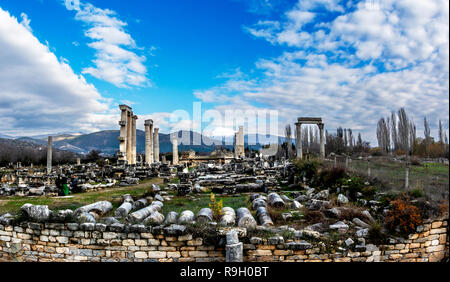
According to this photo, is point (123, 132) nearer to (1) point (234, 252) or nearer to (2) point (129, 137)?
(2) point (129, 137)

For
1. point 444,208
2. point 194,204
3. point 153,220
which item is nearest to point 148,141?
point 194,204

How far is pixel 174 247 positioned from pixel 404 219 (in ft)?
19.6

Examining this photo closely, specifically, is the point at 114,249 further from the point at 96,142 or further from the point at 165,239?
the point at 96,142

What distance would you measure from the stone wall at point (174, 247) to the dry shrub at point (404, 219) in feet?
0.60

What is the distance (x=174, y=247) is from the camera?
5.76 metres

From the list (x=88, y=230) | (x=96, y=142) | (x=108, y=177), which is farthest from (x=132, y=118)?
(x=96, y=142)

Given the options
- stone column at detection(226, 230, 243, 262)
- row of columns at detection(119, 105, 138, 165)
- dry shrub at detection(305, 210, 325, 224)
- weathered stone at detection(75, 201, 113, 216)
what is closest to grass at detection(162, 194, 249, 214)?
weathered stone at detection(75, 201, 113, 216)

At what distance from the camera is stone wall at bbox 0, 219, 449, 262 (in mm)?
5574

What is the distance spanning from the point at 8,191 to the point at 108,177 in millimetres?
6695

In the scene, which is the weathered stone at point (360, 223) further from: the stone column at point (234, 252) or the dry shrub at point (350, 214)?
the stone column at point (234, 252)

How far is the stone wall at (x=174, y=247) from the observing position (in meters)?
5.57

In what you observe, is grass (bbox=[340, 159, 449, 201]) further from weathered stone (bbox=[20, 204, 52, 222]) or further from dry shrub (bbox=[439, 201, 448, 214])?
weathered stone (bbox=[20, 204, 52, 222])
